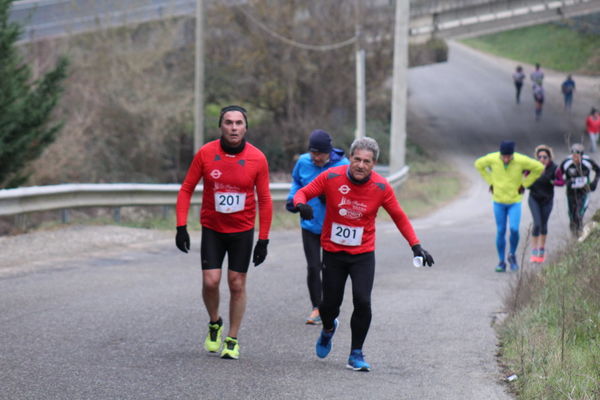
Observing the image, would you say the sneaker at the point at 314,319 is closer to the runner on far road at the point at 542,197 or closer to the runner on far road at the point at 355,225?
the runner on far road at the point at 355,225

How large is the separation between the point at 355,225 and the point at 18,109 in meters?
13.8

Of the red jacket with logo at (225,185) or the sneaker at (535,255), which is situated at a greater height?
the red jacket with logo at (225,185)

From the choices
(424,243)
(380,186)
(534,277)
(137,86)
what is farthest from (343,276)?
(137,86)

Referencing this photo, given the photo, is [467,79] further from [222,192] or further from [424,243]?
[222,192]

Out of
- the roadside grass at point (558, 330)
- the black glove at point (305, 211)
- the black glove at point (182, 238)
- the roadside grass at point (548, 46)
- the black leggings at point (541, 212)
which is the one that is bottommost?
the roadside grass at point (558, 330)

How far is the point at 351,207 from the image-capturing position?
24.1ft

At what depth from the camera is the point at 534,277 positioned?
414 inches

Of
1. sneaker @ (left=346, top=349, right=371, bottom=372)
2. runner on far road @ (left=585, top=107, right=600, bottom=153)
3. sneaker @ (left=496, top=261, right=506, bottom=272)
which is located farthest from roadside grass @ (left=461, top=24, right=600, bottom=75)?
sneaker @ (left=346, top=349, right=371, bottom=372)

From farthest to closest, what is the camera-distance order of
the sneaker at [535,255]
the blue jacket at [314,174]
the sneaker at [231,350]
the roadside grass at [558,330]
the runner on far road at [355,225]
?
the sneaker at [535,255]
the blue jacket at [314,174]
the sneaker at [231,350]
the runner on far road at [355,225]
the roadside grass at [558,330]

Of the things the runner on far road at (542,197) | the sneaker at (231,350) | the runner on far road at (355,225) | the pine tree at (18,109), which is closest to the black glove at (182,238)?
the sneaker at (231,350)

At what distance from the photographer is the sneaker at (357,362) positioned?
24.1 ft

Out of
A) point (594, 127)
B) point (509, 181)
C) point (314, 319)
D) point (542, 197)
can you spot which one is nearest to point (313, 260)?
point (314, 319)

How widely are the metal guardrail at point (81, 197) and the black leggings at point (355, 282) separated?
738cm

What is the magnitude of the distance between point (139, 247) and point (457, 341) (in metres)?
7.33
